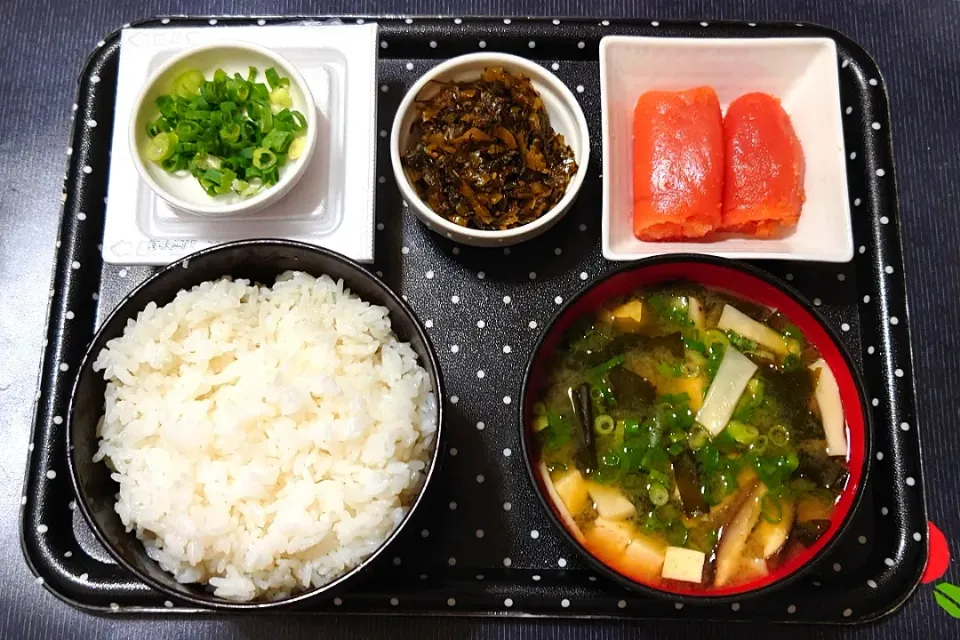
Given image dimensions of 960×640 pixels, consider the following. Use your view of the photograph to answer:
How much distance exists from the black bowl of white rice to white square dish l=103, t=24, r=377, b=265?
0.26 metres

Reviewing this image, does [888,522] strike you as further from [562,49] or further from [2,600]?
[2,600]

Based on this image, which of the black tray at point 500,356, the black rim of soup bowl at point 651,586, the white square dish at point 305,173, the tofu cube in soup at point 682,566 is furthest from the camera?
the white square dish at point 305,173

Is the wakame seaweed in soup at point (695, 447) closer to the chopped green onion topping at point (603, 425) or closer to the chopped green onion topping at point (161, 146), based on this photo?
the chopped green onion topping at point (603, 425)

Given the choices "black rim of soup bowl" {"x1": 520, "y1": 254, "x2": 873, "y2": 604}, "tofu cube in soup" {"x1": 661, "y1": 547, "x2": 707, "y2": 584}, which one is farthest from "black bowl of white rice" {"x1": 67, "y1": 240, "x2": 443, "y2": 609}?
"tofu cube in soup" {"x1": 661, "y1": 547, "x2": 707, "y2": 584}

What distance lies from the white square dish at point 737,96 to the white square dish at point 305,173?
68cm

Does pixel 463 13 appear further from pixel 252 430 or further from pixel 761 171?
pixel 252 430

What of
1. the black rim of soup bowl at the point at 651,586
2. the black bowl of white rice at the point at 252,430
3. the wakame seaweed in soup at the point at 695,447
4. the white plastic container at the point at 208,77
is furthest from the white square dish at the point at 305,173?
A: the wakame seaweed in soup at the point at 695,447

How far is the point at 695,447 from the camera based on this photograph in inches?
72.5

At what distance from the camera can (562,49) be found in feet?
7.74

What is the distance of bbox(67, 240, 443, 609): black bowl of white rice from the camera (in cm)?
168

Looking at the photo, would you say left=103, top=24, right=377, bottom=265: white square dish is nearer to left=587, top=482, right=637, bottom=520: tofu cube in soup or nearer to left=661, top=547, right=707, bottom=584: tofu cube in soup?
left=587, top=482, right=637, bottom=520: tofu cube in soup

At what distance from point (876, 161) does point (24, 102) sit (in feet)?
8.59

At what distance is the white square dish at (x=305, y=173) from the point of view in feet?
6.90

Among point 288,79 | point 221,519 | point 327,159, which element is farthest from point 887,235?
point 221,519
